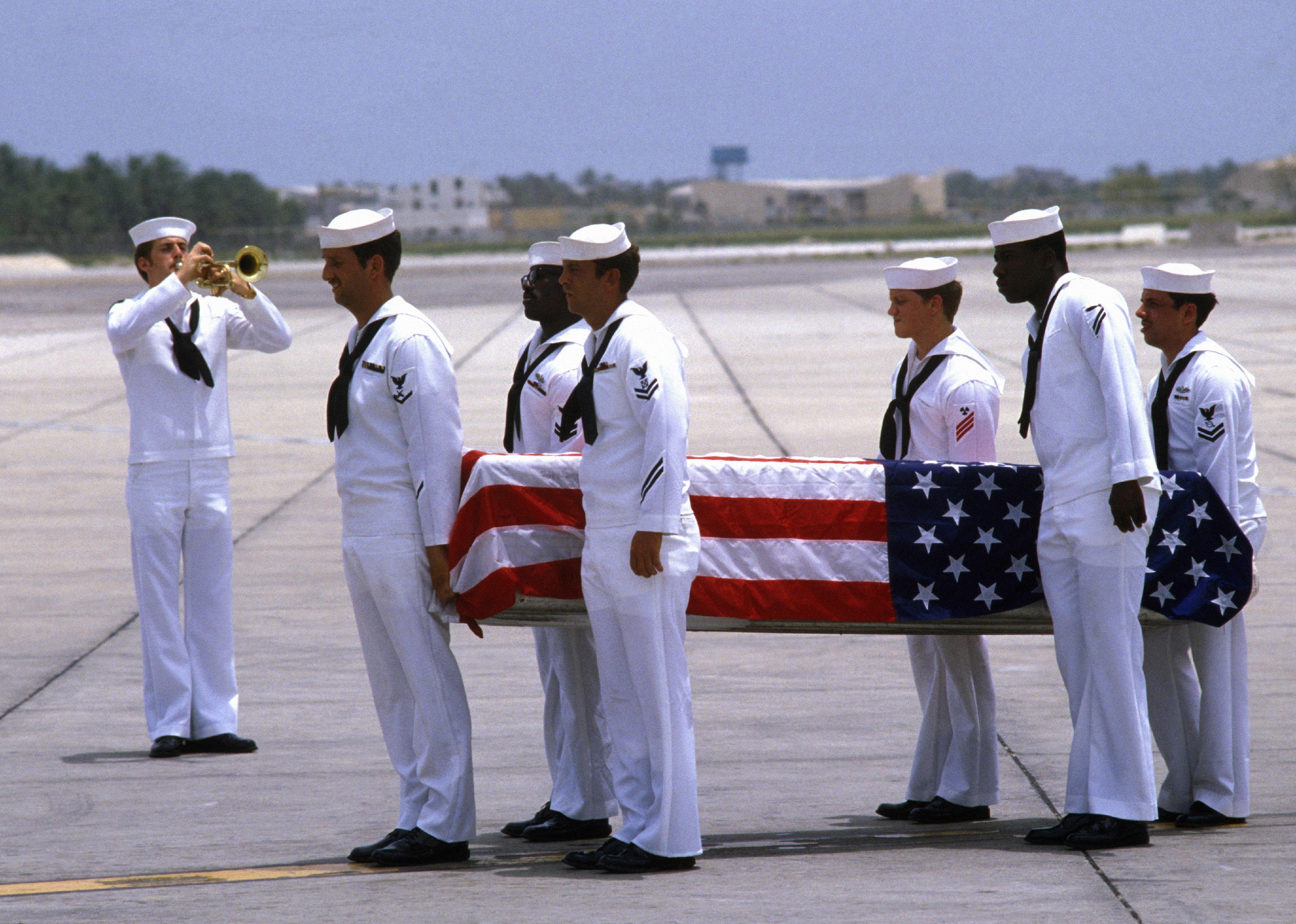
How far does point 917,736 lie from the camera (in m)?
7.23

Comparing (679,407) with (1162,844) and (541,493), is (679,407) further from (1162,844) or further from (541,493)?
(1162,844)

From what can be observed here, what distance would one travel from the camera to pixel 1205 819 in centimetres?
594

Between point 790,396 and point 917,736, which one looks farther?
point 790,396

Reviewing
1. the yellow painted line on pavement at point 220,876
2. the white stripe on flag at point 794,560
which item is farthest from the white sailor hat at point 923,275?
the yellow painted line on pavement at point 220,876

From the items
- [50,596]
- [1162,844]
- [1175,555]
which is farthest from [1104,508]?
[50,596]

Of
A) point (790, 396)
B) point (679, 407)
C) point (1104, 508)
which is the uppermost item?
point (679, 407)

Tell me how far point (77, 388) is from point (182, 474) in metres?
19.7

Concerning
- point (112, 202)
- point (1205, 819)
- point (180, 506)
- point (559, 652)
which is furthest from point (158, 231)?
point (112, 202)

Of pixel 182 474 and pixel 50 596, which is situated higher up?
pixel 182 474

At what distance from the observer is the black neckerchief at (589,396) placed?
5.51 m

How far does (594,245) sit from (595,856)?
2127 mm

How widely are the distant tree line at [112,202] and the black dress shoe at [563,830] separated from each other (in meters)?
105

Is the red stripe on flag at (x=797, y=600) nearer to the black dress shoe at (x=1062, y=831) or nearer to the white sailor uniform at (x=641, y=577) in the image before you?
the white sailor uniform at (x=641, y=577)

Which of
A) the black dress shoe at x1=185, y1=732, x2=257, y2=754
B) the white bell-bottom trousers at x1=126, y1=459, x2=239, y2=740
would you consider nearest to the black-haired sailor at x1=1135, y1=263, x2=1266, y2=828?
the black dress shoe at x1=185, y1=732, x2=257, y2=754
